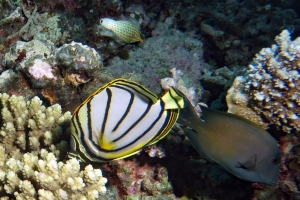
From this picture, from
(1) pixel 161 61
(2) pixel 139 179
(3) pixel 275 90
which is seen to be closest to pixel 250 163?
(3) pixel 275 90

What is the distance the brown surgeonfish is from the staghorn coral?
85 centimetres

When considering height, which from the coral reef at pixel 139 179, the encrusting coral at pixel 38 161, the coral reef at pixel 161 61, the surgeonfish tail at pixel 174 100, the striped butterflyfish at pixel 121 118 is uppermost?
the surgeonfish tail at pixel 174 100

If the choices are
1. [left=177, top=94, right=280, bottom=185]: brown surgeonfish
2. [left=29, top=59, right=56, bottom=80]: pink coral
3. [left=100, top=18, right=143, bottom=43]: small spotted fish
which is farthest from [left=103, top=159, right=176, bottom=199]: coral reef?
[left=100, top=18, right=143, bottom=43]: small spotted fish

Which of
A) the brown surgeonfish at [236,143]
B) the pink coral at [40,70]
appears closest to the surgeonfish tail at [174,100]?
the brown surgeonfish at [236,143]

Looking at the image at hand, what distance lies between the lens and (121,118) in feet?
6.41

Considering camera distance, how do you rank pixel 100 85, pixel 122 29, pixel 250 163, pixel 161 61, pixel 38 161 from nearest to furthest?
pixel 38 161, pixel 250 163, pixel 100 85, pixel 122 29, pixel 161 61

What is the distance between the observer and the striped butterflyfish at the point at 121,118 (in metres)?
→ 1.94

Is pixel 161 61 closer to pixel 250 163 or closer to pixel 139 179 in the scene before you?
pixel 139 179

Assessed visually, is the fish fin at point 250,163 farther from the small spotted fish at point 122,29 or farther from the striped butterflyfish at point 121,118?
the small spotted fish at point 122,29

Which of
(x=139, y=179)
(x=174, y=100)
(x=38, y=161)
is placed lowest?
(x=139, y=179)

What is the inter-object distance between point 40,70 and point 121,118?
6.47 ft

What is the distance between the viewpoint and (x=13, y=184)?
227cm

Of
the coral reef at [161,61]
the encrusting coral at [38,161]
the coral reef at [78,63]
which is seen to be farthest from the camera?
the coral reef at [161,61]

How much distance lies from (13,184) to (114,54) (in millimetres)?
3113
